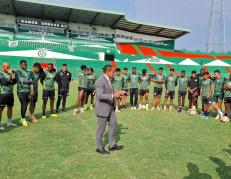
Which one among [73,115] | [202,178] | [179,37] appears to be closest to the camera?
[202,178]

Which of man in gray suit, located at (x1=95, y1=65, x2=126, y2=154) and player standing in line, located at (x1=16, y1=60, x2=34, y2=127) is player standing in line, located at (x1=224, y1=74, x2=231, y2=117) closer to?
man in gray suit, located at (x1=95, y1=65, x2=126, y2=154)

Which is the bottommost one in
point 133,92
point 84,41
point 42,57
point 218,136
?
point 218,136

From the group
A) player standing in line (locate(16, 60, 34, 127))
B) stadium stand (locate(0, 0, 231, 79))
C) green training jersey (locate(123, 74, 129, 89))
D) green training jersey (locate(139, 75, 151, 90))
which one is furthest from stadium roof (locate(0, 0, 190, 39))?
player standing in line (locate(16, 60, 34, 127))

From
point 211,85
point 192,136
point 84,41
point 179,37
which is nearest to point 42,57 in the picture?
point 84,41

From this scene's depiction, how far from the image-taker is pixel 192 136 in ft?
28.6

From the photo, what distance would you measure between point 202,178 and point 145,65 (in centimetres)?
3599

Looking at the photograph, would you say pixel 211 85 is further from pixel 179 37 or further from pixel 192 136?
pixel 179 37

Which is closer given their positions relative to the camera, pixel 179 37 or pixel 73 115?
pixel 73 115

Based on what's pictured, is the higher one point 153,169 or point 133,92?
point 133,92

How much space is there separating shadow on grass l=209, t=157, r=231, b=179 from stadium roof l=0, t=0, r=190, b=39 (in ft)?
135

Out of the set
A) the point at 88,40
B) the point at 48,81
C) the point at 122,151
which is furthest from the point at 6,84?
the point at 88,40

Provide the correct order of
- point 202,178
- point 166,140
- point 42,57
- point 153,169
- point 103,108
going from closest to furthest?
point 202,178
point 153,169
point 103,108
point 166,140
point 42,57

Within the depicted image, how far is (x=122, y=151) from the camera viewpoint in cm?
689

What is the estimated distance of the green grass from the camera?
5.53 meters
